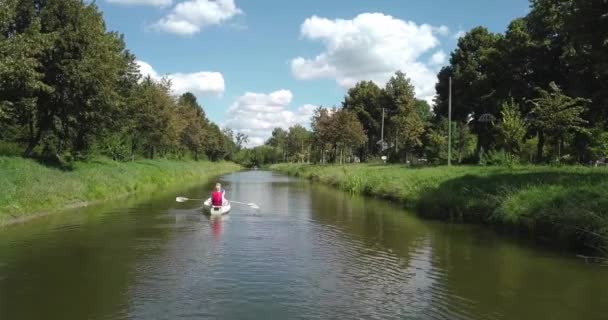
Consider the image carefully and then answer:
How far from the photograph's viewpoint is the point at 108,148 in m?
45.3

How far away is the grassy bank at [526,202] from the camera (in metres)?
15.5

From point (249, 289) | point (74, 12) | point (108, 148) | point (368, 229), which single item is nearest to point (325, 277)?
point (249, 289)

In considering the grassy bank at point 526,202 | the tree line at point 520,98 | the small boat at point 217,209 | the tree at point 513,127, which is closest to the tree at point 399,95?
the tree line at point 520,98

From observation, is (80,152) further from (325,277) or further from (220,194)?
(325,277)

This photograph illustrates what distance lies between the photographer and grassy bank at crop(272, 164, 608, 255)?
15.5 m

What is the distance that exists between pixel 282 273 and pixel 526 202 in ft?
34.4

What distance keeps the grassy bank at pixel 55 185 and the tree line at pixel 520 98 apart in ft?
71.7

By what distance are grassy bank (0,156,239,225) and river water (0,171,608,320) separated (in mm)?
1131

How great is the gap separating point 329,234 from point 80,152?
24.1 meters

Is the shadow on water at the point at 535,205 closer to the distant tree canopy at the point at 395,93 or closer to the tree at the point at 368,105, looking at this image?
the distant tree canopy at the point at 395,93

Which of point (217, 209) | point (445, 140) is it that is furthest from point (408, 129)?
point (217, 209)

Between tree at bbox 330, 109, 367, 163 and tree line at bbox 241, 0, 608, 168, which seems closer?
tree line at bbox 241, 0, 608, 168

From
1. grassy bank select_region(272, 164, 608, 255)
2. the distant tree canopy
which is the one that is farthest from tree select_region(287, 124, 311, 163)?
grassy bank select_region(272, 164, 608, 255)

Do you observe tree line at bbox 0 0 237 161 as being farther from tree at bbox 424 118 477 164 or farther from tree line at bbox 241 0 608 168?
tree at bbox 424 118 477 164
